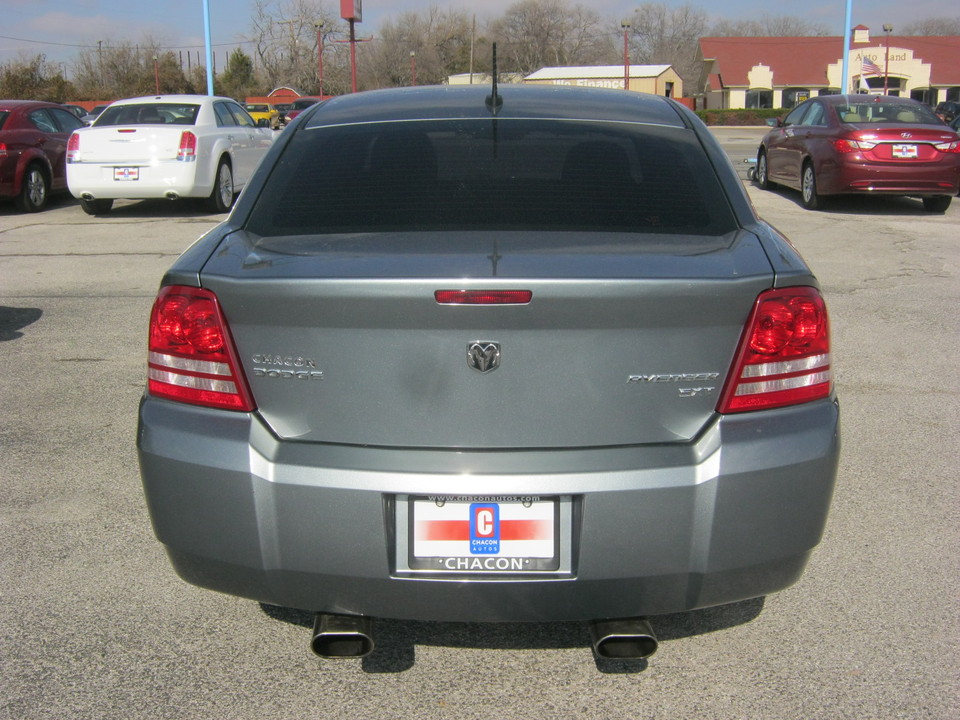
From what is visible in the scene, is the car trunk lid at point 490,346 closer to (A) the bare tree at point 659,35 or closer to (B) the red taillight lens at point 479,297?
(B) the red taillight lens at point 479,297

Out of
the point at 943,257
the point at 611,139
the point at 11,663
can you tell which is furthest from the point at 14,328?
the point at 943,257

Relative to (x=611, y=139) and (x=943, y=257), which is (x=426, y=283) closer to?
(x=611, y=139)

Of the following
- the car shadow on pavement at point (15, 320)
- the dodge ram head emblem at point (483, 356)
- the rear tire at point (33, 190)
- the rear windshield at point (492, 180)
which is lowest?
the car shadow on pavement at point (15, 320)

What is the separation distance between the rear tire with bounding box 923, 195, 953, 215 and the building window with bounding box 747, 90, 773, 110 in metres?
63.0

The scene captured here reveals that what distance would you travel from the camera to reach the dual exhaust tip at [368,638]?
251 centimetres

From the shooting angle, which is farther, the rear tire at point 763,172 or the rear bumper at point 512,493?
the rear tire at point 763,172

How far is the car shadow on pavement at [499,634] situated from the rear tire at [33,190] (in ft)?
40.5

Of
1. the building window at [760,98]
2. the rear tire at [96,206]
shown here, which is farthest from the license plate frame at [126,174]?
the building window at [760,98]

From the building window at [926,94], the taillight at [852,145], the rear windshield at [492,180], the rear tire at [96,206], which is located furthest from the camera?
the building window at [926,94]

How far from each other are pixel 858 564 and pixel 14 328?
5.98 meters

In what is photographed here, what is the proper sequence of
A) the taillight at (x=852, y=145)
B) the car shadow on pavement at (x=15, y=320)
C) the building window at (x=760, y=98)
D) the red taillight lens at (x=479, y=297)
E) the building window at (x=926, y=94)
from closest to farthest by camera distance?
the red taillight lens at (x=479, y=297) → the car shadow on pavement at (x=15, y=320) → the taillight at (x=852, y=145) → the building window at (x=760, y=98) → the building window at (x=926, y=94)

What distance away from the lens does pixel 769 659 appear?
9.43 ft

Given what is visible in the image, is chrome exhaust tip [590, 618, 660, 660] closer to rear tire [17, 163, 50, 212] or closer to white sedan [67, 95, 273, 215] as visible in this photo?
white sedan [67, 95, 273, 215]

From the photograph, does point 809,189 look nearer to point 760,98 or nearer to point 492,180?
point 492,180
